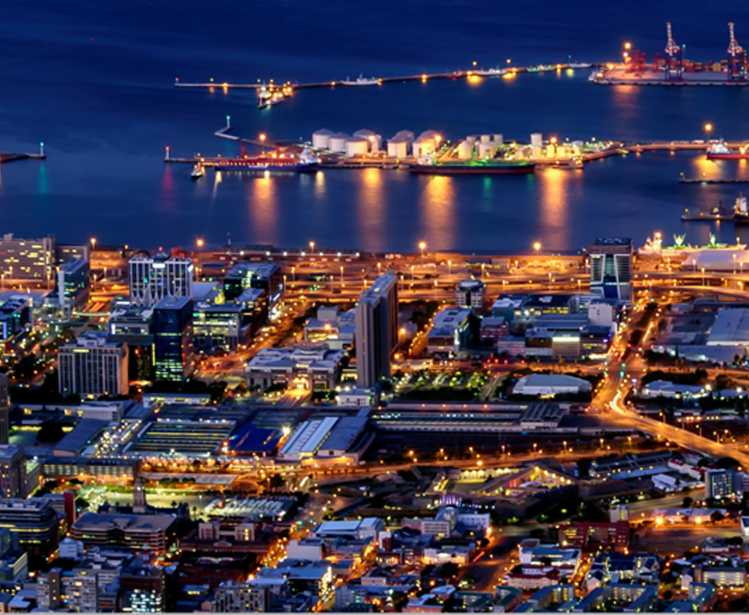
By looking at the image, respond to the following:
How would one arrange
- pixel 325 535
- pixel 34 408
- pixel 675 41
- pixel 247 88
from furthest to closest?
pixel 675 41 → pixel 247 88 → pixel 34 408 → pixel 325 535

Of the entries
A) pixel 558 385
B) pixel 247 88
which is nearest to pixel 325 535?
pixel 558 385

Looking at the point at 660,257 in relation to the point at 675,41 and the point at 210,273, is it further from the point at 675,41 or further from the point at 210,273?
the point at 675,41

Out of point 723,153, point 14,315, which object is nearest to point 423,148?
point 723,153

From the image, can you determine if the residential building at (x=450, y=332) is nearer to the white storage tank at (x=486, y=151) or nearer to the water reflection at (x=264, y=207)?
the water reflection at (x=264, y=207)

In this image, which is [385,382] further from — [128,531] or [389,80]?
[389,80]

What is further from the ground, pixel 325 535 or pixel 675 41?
pixel 675 41

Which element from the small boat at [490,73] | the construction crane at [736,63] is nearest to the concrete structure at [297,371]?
the construction crane at [736,63]

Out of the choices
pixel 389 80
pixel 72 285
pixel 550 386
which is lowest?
pixel 550 386
